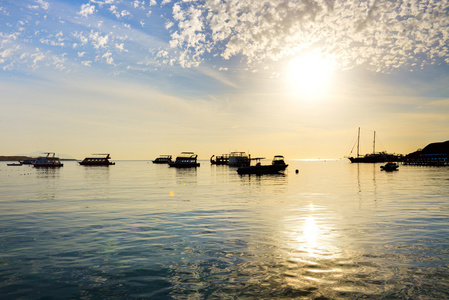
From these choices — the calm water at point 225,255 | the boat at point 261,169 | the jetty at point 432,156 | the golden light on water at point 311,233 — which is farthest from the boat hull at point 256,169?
the jetty at point 432,156

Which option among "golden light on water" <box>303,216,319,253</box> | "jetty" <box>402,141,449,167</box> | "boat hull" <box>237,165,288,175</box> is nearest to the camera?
"golden light on water" <box>303,216,319,253</box>

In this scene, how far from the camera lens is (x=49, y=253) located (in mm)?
11773

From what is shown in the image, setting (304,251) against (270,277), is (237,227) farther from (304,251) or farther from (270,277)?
(270,277)

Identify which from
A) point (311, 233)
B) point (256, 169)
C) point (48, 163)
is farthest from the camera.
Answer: point (48, 163)

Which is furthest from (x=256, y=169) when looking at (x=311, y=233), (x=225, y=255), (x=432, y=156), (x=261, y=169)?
(x=432, y=156)

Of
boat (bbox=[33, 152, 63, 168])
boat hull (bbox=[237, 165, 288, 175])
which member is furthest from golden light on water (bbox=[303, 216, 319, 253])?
boat (bbox=[33, 152, 63, 168])

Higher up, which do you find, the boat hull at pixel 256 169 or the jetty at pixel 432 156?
the jetty at pixel 432 156

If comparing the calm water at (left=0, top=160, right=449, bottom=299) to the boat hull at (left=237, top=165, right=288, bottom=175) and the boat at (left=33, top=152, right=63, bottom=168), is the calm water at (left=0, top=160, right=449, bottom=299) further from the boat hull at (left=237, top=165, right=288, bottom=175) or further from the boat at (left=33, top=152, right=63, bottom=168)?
the boat at (left=33, top=152, right=63, bottom=168)

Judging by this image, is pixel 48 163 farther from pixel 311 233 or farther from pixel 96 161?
pixel 311 233

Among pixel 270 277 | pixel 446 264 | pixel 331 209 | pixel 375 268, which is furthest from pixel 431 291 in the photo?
pixel 331 209

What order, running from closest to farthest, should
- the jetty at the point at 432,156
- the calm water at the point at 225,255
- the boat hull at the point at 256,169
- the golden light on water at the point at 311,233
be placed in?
the calm water at the point at 225,255, the golden light on water at the point at 311,233, the boat hull at the point at 256,169, the jetty at the point at 432,156

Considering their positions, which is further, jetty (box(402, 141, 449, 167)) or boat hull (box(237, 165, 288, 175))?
jetty (box(402, 141, 449, 167))

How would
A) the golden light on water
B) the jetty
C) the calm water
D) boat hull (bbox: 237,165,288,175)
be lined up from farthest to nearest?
Result: 1. the jetty
2. boat hull (bbox: 237,165,288,175)
3. the golden light on water
4. the calm water

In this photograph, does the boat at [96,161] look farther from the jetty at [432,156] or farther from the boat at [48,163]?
the jetty at [432,156]
